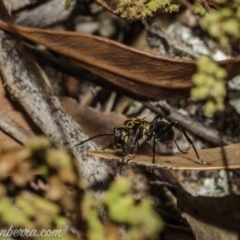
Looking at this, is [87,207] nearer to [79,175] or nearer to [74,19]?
[79,175]

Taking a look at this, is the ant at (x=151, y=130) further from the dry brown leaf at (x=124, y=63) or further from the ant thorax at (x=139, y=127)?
the dry brown leaf at (x=124, y=63)

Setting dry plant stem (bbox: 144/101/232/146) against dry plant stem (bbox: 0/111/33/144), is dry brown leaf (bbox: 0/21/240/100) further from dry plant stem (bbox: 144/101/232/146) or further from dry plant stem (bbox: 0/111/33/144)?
dry plant stem (bbox: 0/111/33/144)

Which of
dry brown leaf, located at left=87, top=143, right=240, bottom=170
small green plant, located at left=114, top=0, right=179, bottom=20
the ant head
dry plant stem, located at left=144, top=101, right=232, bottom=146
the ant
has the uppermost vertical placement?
small green plant, located at left=114, top=0, right=179, bottom=20

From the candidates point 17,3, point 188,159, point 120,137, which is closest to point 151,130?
point 120,137

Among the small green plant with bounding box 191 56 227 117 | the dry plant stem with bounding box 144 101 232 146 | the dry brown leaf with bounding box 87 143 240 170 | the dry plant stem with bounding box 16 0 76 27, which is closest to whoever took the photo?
the small green plant with bounding box 191 56 227 117

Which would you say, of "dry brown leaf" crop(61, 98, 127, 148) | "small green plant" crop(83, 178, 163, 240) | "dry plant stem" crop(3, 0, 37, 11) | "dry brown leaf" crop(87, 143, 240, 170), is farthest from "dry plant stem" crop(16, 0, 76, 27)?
"small green plant" crop(83, 178, 163, 240)

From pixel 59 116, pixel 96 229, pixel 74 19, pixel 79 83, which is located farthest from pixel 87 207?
pixel 74 19
